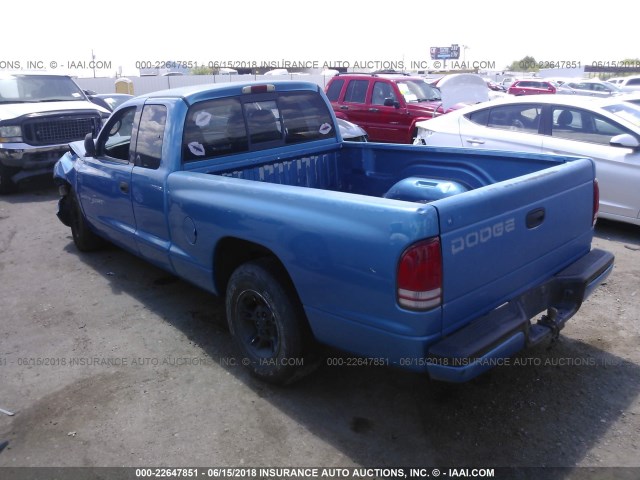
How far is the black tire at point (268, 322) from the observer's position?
3221mm

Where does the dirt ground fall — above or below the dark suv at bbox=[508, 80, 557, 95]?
below

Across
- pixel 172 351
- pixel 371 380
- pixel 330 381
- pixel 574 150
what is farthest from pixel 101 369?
pixel 574 150

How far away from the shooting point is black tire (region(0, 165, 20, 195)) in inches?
368

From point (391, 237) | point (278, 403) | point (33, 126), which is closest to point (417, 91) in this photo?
point (33, 126)

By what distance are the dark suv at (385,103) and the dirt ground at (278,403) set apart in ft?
23.5

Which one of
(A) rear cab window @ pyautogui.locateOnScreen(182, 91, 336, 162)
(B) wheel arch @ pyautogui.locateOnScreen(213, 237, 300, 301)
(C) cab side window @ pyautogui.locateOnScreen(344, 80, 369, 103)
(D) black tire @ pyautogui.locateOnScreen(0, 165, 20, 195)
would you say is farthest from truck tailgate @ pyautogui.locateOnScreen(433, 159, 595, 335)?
(D) black tire @ pyautogui.locateOnScreen(0, 165, 20, 195)

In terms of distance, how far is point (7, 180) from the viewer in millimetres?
9453

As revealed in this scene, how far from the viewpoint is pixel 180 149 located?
397cm

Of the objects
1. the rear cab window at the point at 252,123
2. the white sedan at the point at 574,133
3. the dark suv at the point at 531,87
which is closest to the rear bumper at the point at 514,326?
the rear cab window at the point at 252,123

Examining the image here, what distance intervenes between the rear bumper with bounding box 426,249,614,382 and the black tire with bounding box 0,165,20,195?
906 cm

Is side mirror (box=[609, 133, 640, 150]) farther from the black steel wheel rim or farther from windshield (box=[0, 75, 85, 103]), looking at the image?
windshield (box=[0, 75, 85, 103])

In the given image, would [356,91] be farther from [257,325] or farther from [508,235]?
[508,235]

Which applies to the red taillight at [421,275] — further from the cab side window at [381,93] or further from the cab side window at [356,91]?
the cab side window at [356,91]

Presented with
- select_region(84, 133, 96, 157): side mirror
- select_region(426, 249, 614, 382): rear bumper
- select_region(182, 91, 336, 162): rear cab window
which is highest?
select_region(182, 91, 336, 162): rear cab window
